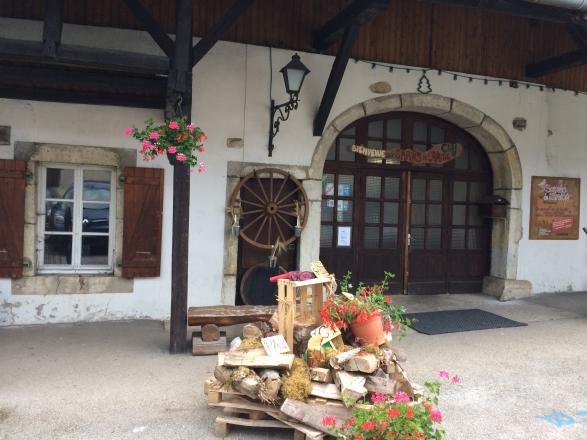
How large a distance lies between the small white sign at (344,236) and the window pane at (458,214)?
1660 mm

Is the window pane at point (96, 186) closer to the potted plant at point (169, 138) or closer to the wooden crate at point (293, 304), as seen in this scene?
the potted plant at point (169, 138)

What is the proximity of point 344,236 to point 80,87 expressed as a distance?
3.55m

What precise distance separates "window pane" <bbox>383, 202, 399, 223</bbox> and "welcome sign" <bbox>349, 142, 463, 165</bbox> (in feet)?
1.99

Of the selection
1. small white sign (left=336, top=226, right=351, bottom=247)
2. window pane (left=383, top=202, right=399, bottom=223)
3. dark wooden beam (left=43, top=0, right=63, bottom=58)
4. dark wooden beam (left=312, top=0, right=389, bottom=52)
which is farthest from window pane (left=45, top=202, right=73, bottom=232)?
window pane (left=383, top=202, right=399, bottom=223)

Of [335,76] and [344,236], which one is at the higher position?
[335,76]

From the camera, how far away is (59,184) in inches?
222

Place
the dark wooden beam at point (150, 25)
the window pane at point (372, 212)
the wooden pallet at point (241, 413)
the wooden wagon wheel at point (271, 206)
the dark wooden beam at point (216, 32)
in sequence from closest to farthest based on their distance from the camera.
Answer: the wooden pallet at point (241, 413) < the dark wooden beam at point (150, 25) < the dark wooden beam at point (216, 32) < the wooden wagon wheel at point (271, 206) < the window pane at point (372, 212)

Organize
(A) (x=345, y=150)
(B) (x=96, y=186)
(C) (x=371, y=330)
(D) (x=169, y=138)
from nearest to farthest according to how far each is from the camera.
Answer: (C) (x=371, y=330)
(D) (x=169, y=138)
(B) (x=96, y=186)
(A) (x=345, y=150)

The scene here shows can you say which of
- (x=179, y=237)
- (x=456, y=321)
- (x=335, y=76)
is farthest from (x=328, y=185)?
(x=179, y=237)

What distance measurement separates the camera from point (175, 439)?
312cm

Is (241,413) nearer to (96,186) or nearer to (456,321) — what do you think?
(96,186)

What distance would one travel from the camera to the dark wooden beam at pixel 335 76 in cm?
550

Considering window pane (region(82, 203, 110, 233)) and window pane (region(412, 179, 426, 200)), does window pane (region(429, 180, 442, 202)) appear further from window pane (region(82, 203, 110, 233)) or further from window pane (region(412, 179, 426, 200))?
window pane (region(82, 203, 110, 233))

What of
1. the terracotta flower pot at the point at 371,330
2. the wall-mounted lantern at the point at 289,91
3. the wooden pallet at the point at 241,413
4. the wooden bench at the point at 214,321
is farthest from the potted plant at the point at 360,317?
the wall-mounted lantern at the point at 289,91
